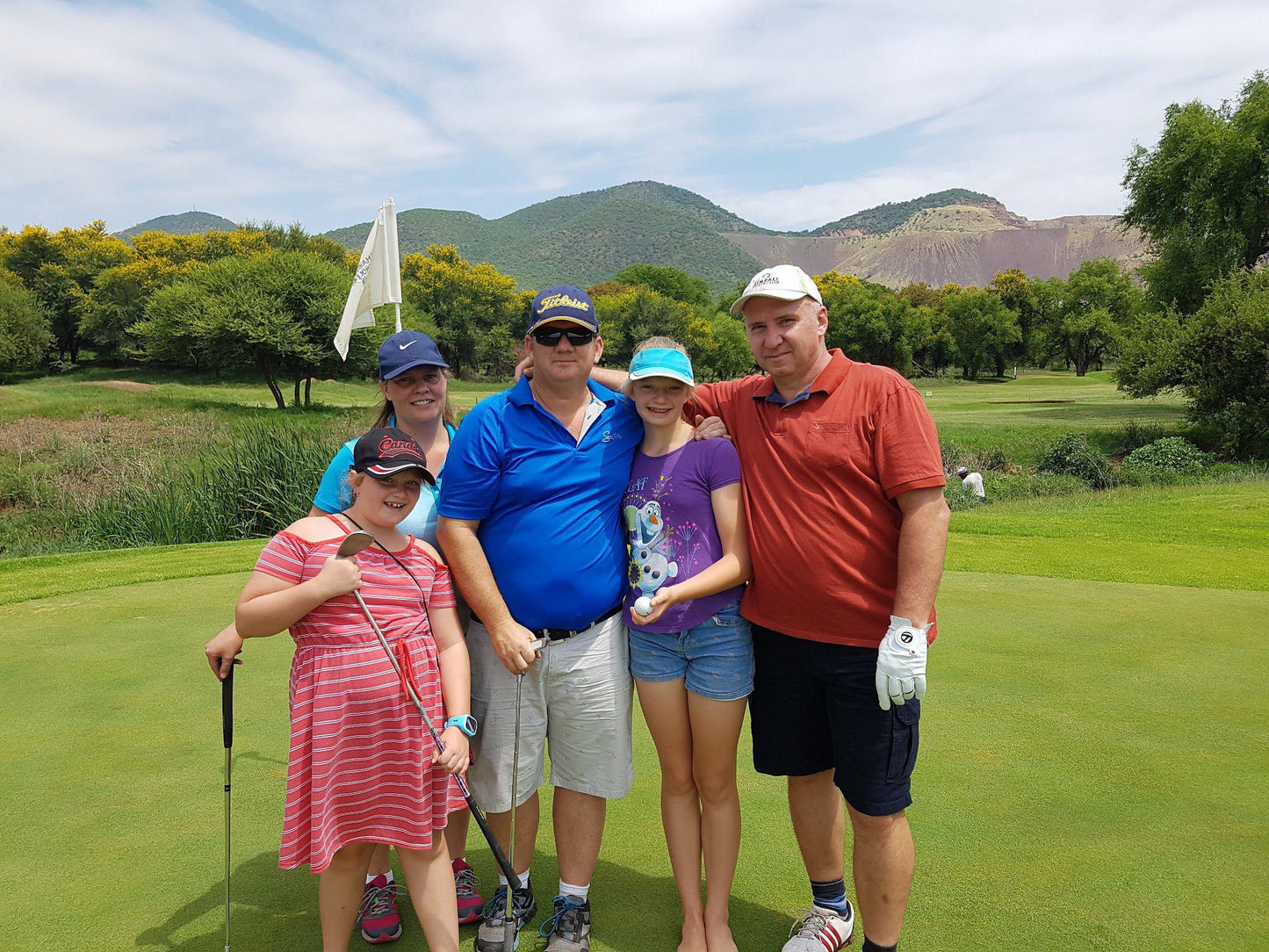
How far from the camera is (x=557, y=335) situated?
262cm

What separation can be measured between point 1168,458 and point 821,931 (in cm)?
2106

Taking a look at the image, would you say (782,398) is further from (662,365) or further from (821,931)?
(821,931)

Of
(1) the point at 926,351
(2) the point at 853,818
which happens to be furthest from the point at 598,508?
(1) the point at 926,351

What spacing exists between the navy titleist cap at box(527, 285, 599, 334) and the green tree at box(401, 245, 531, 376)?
58587mm

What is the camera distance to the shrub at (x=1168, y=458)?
749 inches

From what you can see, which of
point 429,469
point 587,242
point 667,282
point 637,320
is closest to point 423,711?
point 429,469

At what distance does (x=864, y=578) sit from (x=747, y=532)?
389 mm

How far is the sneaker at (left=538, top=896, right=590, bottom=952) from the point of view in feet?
7.93

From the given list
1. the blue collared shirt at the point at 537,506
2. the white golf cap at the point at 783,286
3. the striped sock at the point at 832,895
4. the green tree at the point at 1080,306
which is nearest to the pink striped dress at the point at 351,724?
the blue collared shirt at the point at 537,506

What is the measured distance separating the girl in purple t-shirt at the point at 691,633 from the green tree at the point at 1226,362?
2331cm

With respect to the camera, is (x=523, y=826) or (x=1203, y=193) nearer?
(x=523, y=826)

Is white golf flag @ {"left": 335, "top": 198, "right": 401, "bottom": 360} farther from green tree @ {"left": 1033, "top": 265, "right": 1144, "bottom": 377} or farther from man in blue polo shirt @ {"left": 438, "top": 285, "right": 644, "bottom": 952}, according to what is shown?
green tree @ {"left": 1033, "top": 265, "right": 1144, "bottom": 377}

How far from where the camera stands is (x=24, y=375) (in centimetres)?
4441

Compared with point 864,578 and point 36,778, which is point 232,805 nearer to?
point 36,778
